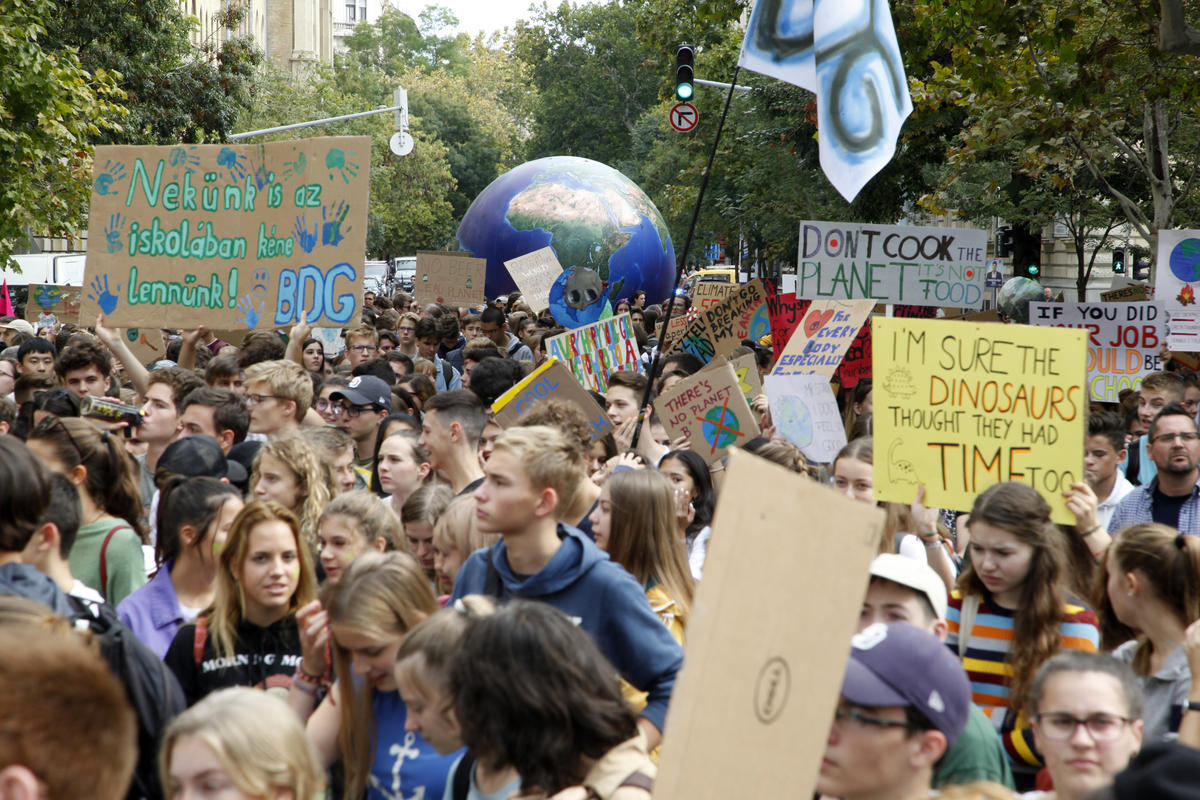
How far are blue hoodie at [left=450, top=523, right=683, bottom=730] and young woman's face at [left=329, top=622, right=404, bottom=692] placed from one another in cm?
46

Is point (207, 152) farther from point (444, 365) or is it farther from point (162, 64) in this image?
point (162, 64)

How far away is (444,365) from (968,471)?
20.8 feet

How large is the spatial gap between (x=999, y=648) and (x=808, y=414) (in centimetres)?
433

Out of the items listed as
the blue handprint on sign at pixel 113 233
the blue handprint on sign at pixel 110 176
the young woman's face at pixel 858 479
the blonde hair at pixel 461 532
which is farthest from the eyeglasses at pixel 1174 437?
the blue handprint on sign at pixel 110 176

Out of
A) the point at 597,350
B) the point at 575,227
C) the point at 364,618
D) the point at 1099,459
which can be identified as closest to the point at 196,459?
the point at 364,618

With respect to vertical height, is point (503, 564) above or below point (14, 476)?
below

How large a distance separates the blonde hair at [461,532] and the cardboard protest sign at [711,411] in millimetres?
3395

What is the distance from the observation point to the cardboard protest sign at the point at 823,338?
8.89 meters

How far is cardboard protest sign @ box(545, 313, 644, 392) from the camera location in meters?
10.2

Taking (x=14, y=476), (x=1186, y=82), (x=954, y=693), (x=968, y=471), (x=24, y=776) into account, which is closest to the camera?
(x=24, y=776)

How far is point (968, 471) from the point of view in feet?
19.1

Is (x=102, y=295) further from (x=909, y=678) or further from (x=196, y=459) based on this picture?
(x=909, y=678)

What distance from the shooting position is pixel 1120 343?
1105 cm

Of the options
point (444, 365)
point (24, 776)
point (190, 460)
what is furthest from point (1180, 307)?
point (24, 776)
